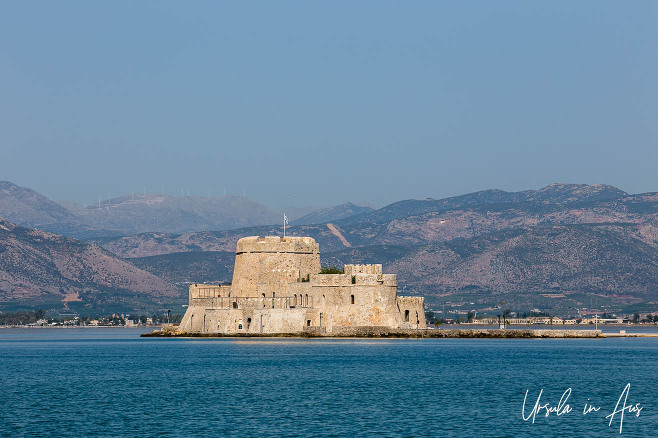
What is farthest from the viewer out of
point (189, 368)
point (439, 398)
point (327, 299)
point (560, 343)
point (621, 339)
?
point (621, 339)

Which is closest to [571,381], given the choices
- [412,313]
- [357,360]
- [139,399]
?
[357,360]

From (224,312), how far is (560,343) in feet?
111

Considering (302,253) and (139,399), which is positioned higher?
(302,253)

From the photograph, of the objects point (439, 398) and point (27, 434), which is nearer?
point (27, 434)

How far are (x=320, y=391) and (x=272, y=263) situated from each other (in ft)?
149

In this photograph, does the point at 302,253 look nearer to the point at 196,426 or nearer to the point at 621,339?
the point at 621,339

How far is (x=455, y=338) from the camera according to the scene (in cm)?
11438

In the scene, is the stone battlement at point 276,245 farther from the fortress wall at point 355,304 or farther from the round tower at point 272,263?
the fortress wall at point 355,304

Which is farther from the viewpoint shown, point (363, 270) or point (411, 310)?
point (411, 310)

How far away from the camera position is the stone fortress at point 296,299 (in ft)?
310

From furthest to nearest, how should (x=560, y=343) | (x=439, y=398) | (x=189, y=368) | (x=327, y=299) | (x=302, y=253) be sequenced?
(x=560, y=343), (x=302, y=253), (x=327, y=299), (x=189, y=368), (x=439, y=398)

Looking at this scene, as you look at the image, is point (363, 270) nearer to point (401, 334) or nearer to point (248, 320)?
point (401, 334)

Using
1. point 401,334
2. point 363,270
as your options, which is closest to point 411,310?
point 401,334

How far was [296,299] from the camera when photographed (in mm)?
97438
